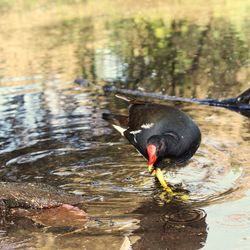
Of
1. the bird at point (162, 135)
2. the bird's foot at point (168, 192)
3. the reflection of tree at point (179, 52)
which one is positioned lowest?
the reflection of tree at point (179, 52)

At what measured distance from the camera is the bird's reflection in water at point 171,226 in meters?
4.43

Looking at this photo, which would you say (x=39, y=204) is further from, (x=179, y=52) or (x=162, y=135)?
(x=179, y=52)

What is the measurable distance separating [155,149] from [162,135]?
355 millimetres

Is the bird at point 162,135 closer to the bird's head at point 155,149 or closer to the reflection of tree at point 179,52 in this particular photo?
the bird's head at point 155,149

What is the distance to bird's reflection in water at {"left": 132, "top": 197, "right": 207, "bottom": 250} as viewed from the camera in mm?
4426

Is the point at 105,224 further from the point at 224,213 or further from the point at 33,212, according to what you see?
the point at 224,213

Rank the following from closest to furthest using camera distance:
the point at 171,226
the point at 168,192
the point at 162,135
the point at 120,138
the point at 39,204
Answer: the point at 171,226
the point at 39,204
the point at 162,135
the point at 168,192
the point at 120,138

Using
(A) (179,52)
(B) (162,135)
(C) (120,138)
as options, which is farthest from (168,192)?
(A) (179,52)

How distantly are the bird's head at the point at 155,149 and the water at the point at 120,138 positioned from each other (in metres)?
0.47

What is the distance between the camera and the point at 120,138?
7.59m

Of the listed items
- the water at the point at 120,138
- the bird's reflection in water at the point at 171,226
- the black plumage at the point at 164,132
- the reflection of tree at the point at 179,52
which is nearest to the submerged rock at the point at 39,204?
the water at the point at 120,138

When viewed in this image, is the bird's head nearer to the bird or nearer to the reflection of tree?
the bird

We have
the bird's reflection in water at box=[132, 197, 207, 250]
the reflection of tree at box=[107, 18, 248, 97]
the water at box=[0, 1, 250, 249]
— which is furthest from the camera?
the reflection of tree at box=[107, 18, 248, 97]

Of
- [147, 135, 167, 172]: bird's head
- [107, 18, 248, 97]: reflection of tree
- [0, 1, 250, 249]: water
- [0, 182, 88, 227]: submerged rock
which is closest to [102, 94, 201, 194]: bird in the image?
[147, 135, 167, 172]: bird's head
